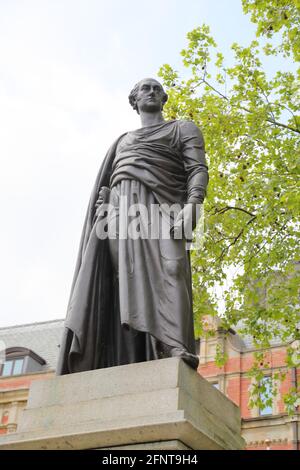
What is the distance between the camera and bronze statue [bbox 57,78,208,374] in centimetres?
486

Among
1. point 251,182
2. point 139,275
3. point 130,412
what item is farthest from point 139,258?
point 251,182

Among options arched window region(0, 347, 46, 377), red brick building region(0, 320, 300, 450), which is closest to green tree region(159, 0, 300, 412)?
red brick building region(0, 320, 300, 450)

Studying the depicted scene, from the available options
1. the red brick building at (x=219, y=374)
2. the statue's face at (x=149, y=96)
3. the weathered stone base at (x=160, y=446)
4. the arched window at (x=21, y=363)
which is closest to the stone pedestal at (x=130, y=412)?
the weathered stone base at (x=160, y=446)

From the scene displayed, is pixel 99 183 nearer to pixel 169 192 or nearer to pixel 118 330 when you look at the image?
pixel 169 192

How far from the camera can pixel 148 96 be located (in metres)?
6.05

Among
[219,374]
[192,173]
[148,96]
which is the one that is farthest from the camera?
[219,374]

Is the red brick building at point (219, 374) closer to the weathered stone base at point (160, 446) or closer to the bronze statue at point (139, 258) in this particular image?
the bronze statue at point (139, 258)

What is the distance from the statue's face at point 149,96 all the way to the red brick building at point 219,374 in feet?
45.4

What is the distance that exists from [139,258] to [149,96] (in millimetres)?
1717

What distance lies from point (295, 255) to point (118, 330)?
8184mm

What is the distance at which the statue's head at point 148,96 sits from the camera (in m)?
6.04

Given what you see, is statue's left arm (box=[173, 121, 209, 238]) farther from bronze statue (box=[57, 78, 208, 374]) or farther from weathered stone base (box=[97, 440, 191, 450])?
weathered stone base (box=[97, 440, 191, 450])

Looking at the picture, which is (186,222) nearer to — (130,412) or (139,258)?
(139,258)

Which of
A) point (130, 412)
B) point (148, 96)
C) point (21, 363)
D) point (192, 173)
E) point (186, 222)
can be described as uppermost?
point (21, 363)
